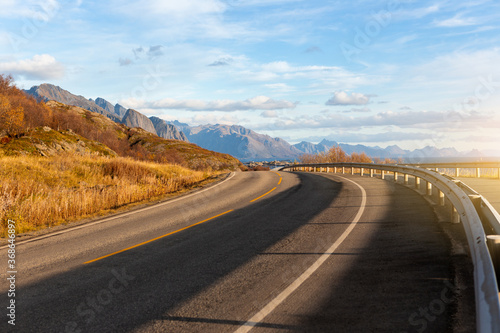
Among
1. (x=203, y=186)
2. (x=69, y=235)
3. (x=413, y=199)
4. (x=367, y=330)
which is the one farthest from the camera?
(x=203, y=186)

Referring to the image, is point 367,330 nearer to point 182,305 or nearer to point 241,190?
point 182,305

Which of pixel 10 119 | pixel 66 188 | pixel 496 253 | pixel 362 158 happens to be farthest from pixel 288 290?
pixel 362 158

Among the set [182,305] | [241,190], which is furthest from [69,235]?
[241,190]

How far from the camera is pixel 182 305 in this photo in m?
4.73

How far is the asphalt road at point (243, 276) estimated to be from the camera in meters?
4.27

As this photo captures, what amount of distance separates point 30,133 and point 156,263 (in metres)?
24.3

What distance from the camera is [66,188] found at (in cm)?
1579

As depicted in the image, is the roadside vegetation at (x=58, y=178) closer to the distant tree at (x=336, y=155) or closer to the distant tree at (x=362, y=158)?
the distant tree at (x=362, y=158)

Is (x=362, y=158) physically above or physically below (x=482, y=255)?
above

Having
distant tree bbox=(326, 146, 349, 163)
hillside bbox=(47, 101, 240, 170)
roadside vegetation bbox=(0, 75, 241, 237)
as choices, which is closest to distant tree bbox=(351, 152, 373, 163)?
distant tree bbox=(326, 146, 349, 163)

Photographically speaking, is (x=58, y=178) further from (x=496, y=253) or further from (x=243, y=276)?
(x=496, y=253)

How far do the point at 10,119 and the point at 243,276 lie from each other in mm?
24845

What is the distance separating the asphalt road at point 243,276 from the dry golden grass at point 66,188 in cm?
211

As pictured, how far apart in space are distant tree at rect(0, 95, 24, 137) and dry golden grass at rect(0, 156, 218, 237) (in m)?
5.96
